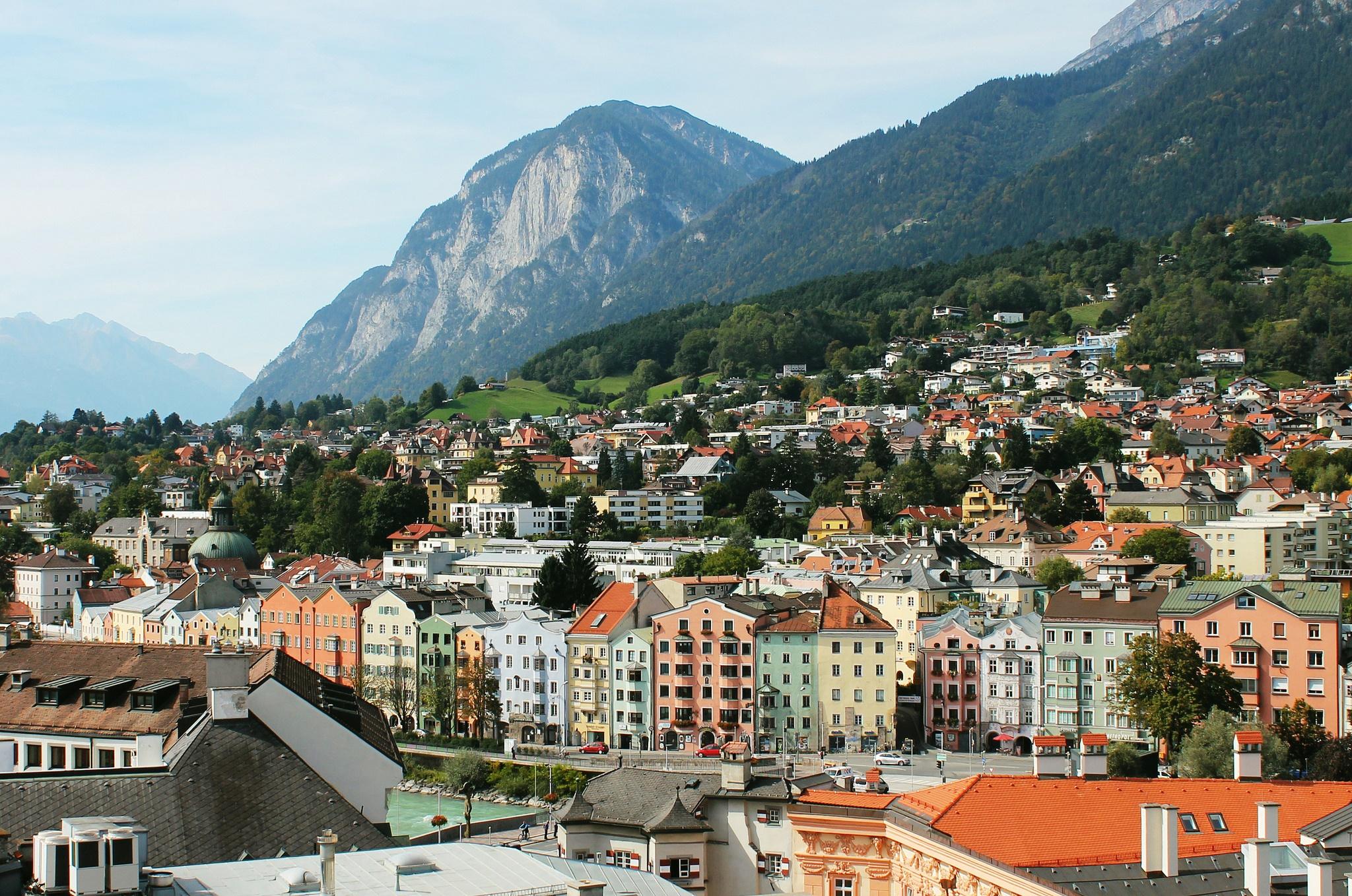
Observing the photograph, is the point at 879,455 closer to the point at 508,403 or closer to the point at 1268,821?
the point at 508,403

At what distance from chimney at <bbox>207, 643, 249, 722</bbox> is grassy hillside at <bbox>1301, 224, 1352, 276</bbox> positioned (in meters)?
159

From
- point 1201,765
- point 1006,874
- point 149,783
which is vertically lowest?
point 1201,765

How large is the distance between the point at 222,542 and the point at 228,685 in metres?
84.2

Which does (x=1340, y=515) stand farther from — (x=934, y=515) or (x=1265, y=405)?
(x=1265, y=405)

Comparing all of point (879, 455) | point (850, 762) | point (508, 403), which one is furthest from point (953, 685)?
point (508, 403)

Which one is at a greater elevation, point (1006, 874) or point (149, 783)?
point (149, 783)

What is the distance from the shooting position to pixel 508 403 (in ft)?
598

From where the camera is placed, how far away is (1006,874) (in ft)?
63.1

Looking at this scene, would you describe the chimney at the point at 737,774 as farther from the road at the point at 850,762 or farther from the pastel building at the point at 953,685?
the pastel building at the point at 953,685

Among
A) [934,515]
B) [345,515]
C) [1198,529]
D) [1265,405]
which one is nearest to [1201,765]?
[1198,529]

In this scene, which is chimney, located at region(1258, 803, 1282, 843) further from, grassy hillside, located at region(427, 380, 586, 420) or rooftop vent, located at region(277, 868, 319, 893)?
grassy hillside, located at region(427, 380, 586, 420)

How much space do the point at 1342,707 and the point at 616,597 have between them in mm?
27247

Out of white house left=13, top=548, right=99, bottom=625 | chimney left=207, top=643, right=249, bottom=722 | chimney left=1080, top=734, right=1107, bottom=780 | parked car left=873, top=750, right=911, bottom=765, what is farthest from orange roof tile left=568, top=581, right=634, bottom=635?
white house left=13, top=548, right=99, bottom=625

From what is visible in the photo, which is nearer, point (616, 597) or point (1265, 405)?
point (616, 597)
